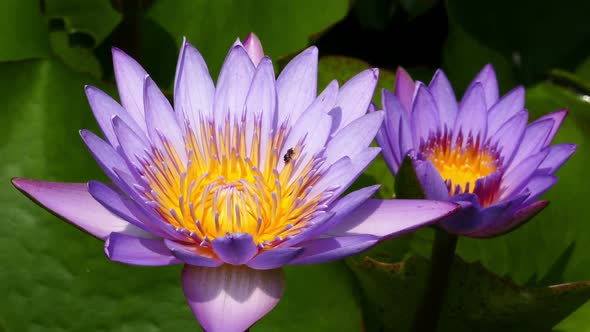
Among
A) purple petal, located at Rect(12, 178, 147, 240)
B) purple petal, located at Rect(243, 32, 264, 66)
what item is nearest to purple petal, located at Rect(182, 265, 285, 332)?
purple petal, located at Rect(12, 178, 147, 240)

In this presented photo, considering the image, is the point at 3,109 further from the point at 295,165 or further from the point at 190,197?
the point at 295,165

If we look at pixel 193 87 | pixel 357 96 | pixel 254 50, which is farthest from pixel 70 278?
pixel 357 96

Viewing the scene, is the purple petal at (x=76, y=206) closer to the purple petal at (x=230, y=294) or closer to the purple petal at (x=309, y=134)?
the purple petal at (x=230, y=294)

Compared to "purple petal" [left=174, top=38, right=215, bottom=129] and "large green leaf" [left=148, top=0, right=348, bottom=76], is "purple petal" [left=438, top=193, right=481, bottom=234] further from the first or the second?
"large green leaf" [left=148, top=0, right=348, bottom=76]

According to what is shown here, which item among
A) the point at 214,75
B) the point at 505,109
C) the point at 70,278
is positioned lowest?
the point at 70,278

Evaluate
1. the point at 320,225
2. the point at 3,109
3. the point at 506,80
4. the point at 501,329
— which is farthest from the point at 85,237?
the point at 506,80

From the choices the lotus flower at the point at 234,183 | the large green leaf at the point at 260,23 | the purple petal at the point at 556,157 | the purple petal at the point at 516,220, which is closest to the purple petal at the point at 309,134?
the lotus flower at the point at 234,183

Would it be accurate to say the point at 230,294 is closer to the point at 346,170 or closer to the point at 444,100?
the point at 346,170
